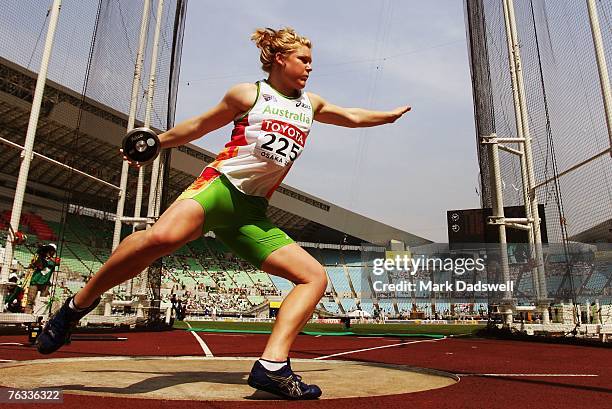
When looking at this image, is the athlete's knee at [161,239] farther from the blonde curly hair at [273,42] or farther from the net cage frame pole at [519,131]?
the net cage frame pole at [519,131]

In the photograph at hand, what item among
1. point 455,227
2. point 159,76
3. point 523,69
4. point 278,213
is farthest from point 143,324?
point 278,213

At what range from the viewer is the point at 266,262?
237 centimetres

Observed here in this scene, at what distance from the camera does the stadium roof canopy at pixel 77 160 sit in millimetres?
10617

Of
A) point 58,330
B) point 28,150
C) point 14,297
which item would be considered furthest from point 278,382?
point 14,297

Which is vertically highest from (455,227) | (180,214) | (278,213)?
(278,213)

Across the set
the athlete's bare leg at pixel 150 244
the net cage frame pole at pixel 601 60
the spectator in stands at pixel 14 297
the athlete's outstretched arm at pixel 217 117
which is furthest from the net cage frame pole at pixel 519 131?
the spectator in stands at pixel 14 297

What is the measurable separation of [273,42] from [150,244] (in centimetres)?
117

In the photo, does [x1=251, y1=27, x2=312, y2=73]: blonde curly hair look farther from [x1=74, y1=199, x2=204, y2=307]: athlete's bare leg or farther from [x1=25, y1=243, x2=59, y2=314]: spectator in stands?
[x1=25, y1=243, x2=59, y2=314]: spectator in stands

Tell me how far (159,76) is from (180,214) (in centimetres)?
938

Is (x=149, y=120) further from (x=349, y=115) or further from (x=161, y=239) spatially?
(x=161, y=239)

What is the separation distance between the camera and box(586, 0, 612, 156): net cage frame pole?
575cm

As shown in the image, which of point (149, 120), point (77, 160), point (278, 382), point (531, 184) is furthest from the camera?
point (77, 160)

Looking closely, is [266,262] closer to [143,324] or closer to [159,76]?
[143,324]

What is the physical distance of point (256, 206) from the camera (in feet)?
7.77
